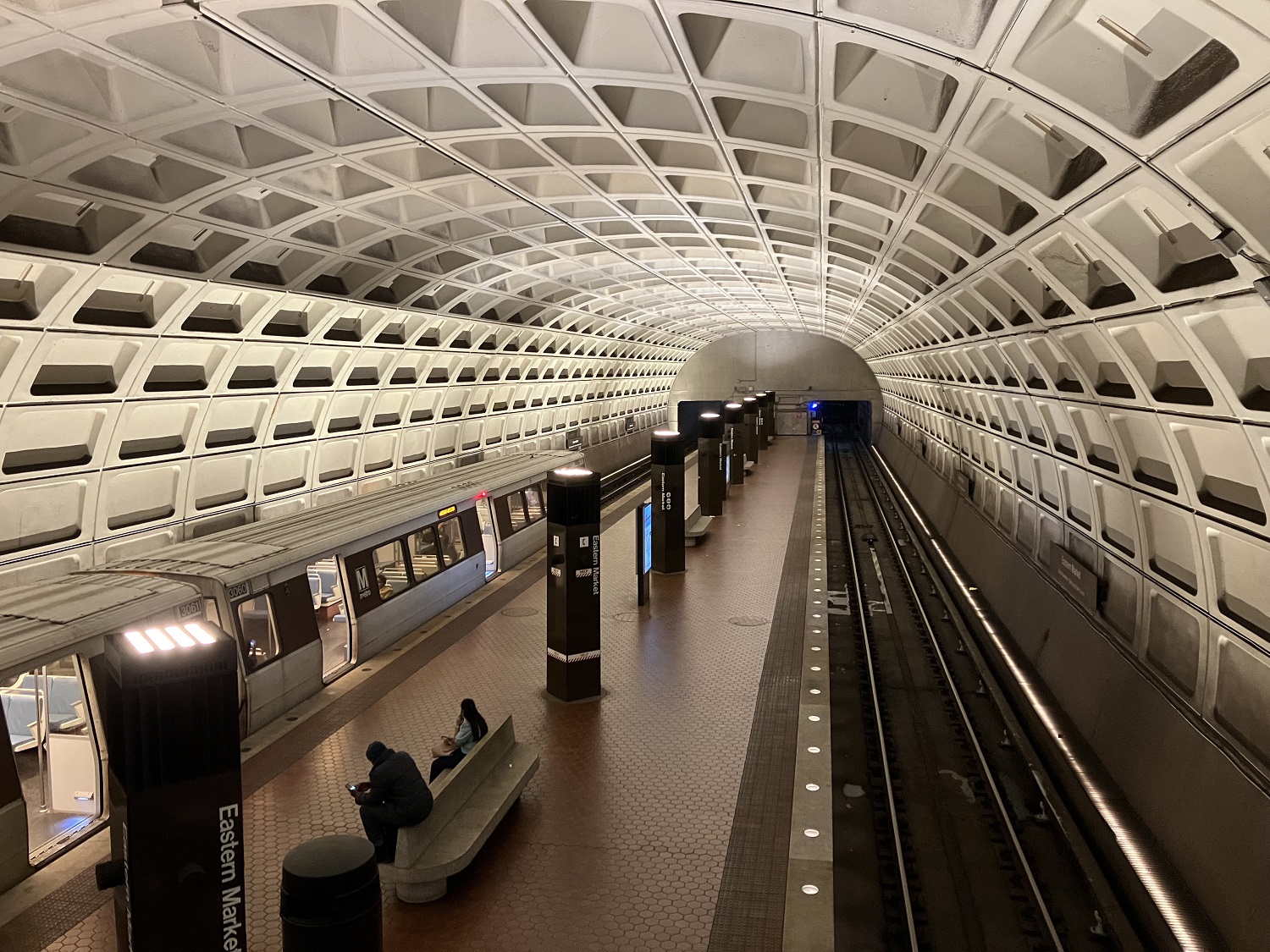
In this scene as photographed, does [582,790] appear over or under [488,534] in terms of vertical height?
under

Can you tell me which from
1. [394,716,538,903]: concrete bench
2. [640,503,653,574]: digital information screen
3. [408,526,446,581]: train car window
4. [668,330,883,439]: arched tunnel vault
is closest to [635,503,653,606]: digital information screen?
[640,503,653,574]: digital information screen

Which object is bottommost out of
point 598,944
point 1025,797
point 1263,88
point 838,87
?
point 1025,797

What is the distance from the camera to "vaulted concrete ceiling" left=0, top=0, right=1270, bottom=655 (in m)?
5.26

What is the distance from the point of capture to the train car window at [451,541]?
14.0 m

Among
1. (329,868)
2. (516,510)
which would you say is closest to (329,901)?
(329,868)

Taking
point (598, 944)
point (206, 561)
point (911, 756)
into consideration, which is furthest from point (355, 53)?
point (911, 756)

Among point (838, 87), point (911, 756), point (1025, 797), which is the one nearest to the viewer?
point (838, 87)

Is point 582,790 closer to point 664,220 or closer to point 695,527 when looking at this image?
point 664,220

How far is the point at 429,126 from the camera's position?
8688mm

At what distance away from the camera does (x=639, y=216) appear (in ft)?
43.3

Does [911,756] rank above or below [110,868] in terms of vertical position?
below

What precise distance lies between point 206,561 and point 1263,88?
919 centimetres

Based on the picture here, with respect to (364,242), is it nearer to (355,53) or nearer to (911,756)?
(355,53)

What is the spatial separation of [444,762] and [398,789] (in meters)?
1.13
